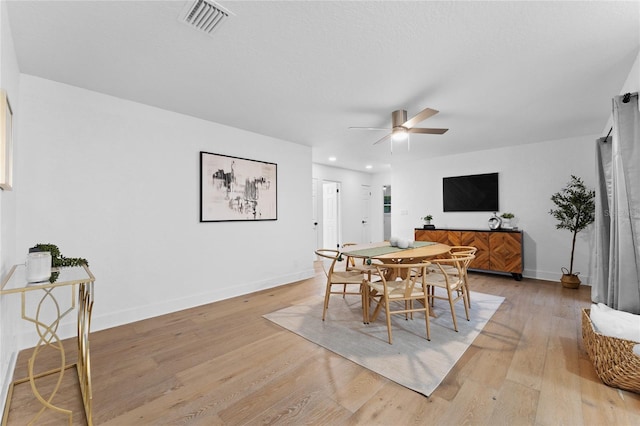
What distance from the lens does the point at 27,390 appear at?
1823 millimetres

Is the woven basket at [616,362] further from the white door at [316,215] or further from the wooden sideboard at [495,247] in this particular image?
the white door at [316,215]

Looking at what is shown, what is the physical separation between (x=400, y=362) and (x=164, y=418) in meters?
1.61

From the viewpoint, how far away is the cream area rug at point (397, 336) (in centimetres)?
200

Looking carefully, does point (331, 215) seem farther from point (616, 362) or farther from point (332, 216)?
point (616, 362)

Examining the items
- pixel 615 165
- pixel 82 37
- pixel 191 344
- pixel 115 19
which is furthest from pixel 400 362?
pixel 82 37

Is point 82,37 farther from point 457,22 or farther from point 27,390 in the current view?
point 457,22

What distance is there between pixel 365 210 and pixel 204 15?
6.66 meters

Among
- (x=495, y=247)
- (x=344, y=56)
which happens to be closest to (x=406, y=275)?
(x=344, y=56)

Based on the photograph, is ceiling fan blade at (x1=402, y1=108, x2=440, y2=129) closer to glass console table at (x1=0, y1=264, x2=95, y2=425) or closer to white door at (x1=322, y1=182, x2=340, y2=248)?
glass console table at (x1=0, y1=264, x2=95, y2=425)

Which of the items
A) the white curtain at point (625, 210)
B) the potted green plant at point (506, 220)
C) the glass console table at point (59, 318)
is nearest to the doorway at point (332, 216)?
the potted green plant at point (506, 220)

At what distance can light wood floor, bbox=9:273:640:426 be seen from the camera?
1562mm

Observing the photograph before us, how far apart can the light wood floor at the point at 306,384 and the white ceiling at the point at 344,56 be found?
2.39 m

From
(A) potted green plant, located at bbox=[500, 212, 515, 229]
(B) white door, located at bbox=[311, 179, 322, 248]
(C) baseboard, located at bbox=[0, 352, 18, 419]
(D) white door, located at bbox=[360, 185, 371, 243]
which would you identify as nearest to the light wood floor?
(C) baseboard, located at bbox=[0, 352, 18, 419]

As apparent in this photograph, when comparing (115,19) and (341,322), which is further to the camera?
(341,322)
